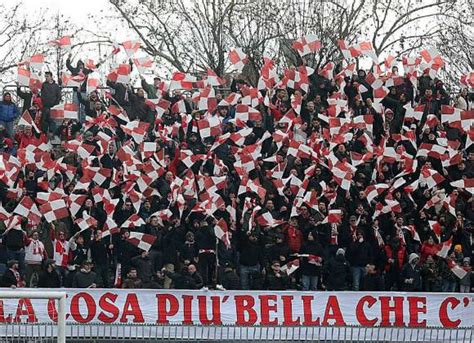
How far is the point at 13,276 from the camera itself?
18.7 m

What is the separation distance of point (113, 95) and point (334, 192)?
5.23m

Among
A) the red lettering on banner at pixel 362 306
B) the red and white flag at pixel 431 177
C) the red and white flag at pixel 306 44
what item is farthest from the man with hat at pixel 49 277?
the red and white flag at pixel 306 44

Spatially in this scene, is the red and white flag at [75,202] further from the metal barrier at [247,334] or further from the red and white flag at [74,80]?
the metal barrier at [247,334]

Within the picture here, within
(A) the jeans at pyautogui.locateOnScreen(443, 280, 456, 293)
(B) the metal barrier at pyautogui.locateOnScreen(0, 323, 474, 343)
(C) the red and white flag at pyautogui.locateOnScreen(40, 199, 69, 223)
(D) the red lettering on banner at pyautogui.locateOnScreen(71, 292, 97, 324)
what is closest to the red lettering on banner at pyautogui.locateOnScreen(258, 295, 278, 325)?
(B) the metal barrier at pyautogui.locateOnScreen(0, 323, 474, 343)

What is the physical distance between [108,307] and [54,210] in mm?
4411

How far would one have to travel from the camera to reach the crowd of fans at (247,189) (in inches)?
769

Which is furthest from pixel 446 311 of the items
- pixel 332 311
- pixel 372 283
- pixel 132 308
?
pixel 132 308

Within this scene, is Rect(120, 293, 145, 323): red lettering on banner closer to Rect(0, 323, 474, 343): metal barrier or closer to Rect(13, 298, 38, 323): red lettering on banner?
Rect(0, 323, 474, 343): metal barrier

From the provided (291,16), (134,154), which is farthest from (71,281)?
(291,16)

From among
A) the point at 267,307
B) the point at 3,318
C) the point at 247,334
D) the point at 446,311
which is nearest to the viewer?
the point at 3,318

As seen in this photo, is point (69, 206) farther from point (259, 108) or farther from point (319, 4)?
point (319, 4)

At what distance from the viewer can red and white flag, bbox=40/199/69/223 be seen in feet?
66.9

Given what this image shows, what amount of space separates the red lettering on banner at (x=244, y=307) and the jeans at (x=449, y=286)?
15.8 feet

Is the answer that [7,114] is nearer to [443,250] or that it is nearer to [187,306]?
[187,306]
